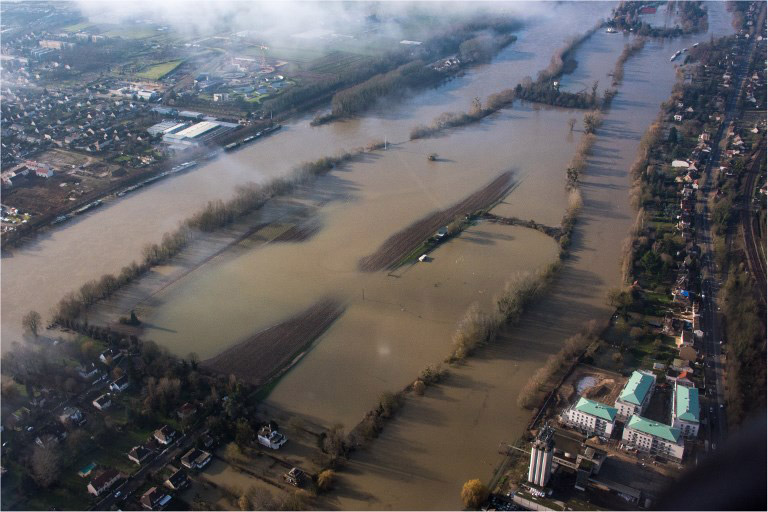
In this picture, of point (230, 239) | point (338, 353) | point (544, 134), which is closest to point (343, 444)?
point (338, 353)

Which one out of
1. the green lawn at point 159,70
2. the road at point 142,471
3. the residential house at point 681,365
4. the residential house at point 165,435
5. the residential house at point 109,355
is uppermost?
the green lawn at point 159,70

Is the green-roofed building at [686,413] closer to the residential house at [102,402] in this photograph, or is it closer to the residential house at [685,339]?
the residential house at [685,339]

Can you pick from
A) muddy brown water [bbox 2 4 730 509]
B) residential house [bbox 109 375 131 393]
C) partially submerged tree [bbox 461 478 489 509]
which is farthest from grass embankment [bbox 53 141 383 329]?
partially submerged tree [bbox 461 478 489 509]

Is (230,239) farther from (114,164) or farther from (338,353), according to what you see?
(114,164)

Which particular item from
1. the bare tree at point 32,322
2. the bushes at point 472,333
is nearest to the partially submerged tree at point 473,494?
the bushes at point 472,333

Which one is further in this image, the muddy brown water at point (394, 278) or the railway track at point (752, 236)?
the railway track at point (752, 236)

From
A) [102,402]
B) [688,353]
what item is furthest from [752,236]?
[102,402]

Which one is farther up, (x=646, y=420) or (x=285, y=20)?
(x=285, y=20)
